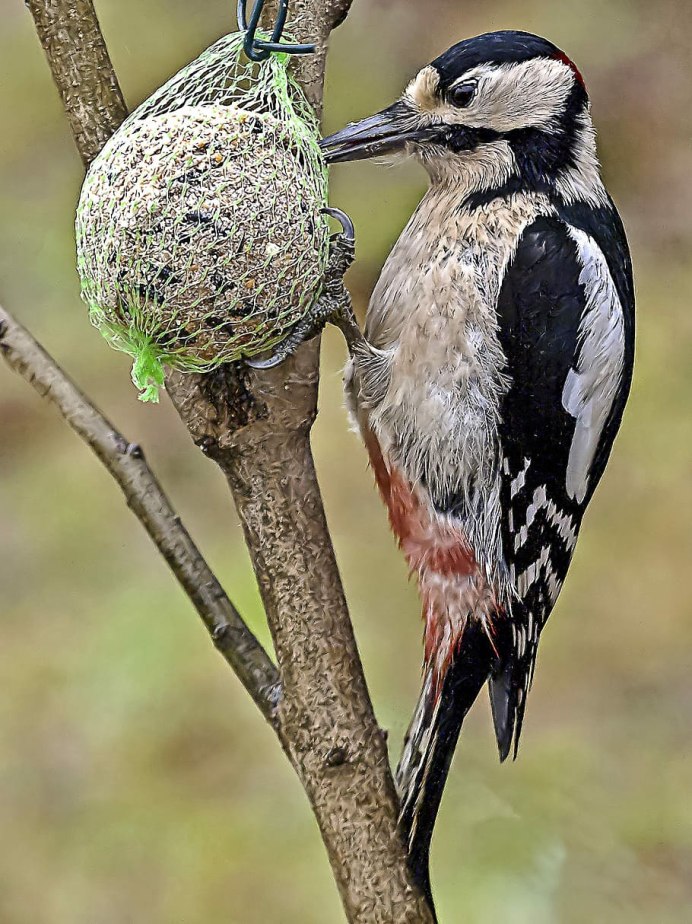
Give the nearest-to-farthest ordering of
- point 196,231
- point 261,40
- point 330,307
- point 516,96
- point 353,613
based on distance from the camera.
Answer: point 196,231
point 261,40
point 330,307
point 516,96
point 353,613

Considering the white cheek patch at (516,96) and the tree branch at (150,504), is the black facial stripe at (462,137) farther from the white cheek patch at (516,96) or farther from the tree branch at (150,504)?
the tree branch at (150,504)

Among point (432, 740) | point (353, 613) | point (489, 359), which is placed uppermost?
point (353, 613)

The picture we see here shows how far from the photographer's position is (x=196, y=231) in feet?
3.50

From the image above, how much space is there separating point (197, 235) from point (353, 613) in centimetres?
160

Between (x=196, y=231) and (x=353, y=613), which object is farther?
(x=353, y=613)

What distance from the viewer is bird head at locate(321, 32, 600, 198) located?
138 cm

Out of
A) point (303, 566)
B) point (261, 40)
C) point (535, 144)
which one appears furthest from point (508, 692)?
point (261, 40)

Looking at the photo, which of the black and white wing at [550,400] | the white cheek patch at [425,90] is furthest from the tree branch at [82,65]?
the black and white wing at [550,400]

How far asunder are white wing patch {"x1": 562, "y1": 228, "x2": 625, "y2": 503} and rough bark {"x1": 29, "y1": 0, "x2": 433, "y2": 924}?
1.23 feet

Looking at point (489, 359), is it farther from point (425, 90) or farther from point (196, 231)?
point (196, 231)

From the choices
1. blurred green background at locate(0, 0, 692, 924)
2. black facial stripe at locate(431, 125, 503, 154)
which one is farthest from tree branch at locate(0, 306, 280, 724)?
Result: blurred green background at locate(0, 0, 692, 924)

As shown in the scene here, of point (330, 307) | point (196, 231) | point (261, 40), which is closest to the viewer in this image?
point (196, 231)

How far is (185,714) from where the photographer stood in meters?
2.50

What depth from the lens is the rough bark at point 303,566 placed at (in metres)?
1.25
